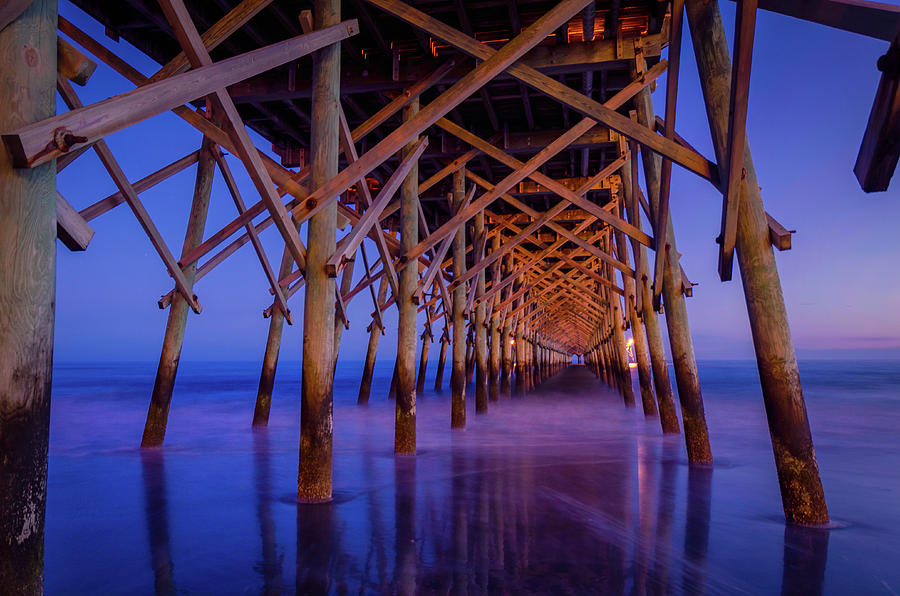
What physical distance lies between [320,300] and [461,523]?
6.75 feet

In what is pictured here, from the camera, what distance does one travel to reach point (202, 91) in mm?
3260

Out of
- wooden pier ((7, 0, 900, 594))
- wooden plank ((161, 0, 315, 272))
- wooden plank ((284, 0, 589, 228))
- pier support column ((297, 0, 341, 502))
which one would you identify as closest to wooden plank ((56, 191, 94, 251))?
wooden pier ((7, 0, 900, 594))

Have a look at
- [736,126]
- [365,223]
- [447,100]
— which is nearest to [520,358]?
[447,100]

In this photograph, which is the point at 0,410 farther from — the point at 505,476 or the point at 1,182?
the point at 505,476

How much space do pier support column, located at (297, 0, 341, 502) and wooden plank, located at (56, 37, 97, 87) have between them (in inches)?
83.3

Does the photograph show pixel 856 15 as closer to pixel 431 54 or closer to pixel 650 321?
pixel 431 54

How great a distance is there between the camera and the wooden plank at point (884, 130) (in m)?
1.67

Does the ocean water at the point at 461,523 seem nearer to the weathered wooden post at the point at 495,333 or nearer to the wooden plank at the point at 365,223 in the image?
→ the wooden plank at the point at 365,223

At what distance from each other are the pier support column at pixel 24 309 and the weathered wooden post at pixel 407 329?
15.9ft

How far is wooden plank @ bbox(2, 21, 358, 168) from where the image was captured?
2.13 m

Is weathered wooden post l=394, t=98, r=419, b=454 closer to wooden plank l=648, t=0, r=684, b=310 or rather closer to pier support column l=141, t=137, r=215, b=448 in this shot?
pier support column l=141, t=137, r=215, b=448

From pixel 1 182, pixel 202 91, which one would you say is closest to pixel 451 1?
pixel 202 91

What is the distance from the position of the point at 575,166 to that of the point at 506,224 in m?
1.91

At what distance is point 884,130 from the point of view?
1.70 metres
